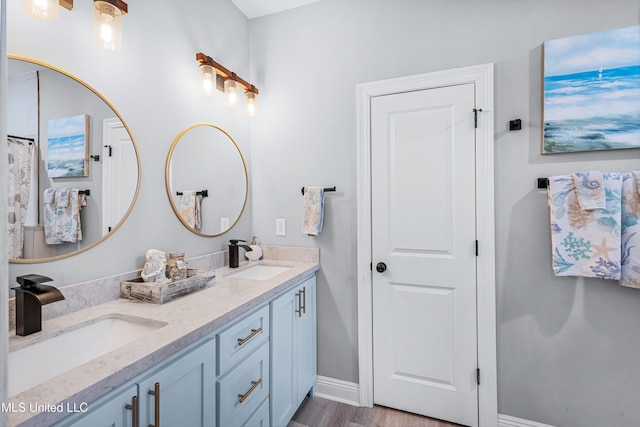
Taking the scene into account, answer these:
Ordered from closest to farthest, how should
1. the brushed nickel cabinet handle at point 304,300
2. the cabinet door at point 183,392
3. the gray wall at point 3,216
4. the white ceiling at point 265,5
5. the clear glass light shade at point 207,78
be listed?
the gray wall at point 3,216 → the cabinet door at point 183,392 → the clear glass light shade at point 207,78 → the brushed nickel cabinet handle at point 304,300 → the white ceiling at point 265,5

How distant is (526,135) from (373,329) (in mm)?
1487

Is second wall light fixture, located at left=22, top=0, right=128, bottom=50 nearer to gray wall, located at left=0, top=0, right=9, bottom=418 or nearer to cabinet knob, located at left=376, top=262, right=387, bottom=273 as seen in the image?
gray wall, located at left=0, top=0, right=9, bottom=418

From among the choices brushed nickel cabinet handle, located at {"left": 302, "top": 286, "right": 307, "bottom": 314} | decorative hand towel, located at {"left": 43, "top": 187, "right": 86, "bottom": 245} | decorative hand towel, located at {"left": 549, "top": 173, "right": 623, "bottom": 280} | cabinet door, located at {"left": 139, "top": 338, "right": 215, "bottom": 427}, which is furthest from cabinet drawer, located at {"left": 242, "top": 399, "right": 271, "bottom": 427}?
decorative hand towel, located at {"left": 549, "top": 173, "right": 623, "bottom": 280}

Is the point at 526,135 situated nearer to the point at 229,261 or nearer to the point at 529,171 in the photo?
the point at 529,171

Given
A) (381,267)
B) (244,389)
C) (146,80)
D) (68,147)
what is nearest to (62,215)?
(68,147)

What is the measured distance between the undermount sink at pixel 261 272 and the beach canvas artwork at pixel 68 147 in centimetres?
103

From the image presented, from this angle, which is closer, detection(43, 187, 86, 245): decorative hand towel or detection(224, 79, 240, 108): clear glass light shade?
detection(43, 187, 86, 245): decorative hand towel

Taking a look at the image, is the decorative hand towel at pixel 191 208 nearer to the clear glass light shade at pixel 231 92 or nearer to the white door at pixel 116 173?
the white door at pixel 116 173

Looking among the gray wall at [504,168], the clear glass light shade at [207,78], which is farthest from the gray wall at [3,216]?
the gray wall at [504,168]

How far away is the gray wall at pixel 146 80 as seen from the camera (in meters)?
1.18

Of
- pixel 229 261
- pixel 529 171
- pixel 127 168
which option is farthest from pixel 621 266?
pixel 127 168

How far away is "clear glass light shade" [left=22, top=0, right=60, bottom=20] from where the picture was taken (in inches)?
40.4

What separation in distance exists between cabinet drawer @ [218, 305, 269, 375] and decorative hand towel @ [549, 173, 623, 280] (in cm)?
153

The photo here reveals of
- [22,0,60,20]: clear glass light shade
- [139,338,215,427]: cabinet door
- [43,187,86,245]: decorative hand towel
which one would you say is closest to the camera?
[139,338,215,427]: cabinet door
